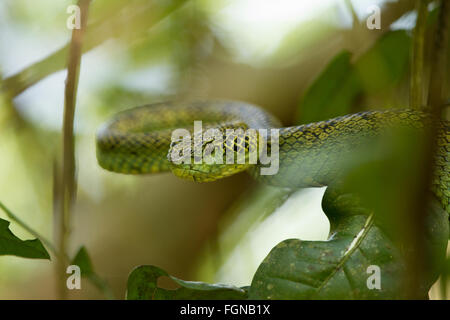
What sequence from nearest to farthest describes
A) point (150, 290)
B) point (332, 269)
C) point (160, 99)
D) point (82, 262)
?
point (332, 269), point (150, 290), point (82, 262), point (160, 99)

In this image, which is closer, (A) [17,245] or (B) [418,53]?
(A) [17,245]

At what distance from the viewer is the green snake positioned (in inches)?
73.1

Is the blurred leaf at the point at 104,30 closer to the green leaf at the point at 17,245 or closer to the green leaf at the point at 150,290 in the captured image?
the green leaf at the point at 17,245

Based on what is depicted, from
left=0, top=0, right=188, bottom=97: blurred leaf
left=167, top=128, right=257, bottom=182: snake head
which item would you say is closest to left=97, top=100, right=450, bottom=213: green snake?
left=167, top=128, right=257, bottom=182: snake head

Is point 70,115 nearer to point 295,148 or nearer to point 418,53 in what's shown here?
point 295,148

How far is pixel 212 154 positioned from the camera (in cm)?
221

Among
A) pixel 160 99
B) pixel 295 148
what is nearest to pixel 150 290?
pixel 295 148

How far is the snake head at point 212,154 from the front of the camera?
2174 mm

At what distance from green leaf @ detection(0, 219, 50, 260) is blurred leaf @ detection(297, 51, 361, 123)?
1815 mm

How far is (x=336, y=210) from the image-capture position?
162 cm

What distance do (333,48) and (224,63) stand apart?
102 centimetres

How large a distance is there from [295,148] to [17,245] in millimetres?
1330
